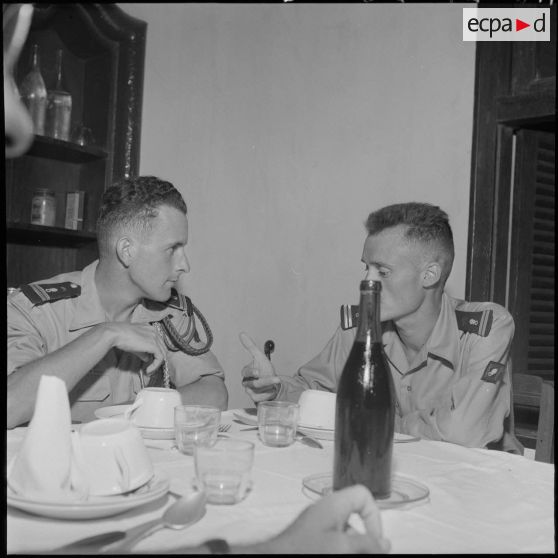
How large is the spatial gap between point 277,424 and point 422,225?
0.85 m

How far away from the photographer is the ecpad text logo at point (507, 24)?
214cm

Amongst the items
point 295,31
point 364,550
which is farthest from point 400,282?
point 295,31

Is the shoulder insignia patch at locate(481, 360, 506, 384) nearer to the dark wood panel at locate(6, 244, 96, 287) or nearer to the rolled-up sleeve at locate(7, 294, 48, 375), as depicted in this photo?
the rolled-up sleeve at locate(7, 294, 48, 375)

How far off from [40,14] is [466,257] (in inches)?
69.2

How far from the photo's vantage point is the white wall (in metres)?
2.29

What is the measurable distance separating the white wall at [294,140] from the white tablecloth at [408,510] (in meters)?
1.28

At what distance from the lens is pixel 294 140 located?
105 inches

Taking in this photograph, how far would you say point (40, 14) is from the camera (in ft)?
8.07

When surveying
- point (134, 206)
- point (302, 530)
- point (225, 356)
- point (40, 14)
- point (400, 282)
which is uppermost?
point (40, 14)

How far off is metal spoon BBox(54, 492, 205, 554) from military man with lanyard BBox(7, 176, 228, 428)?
2.62 feet

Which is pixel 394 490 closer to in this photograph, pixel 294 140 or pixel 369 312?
pixel 369 312

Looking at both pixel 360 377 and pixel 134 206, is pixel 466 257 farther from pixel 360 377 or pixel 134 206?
pixel 360 377

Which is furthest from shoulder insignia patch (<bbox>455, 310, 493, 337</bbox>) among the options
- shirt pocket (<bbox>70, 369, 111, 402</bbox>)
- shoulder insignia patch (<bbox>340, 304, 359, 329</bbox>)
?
shirt pocket (<bbox>70, 369, 111, 402</bbox>)

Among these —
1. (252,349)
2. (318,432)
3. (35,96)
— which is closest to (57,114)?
(35,96)
